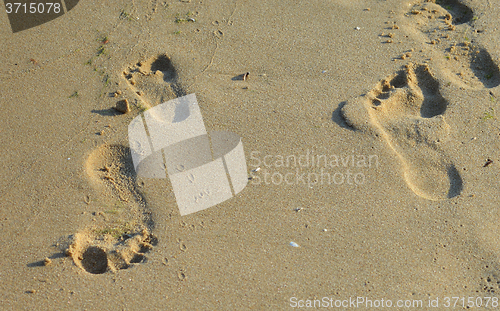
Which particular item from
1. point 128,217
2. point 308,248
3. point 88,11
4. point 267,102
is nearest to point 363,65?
point 267,102

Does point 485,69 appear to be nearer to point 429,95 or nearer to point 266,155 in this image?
point 429,95

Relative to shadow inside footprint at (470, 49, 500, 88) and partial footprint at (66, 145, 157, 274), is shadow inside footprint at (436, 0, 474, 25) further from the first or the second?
partial footprint at (66, 145, 157, 274)

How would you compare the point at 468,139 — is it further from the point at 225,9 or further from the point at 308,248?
the point at 225,9

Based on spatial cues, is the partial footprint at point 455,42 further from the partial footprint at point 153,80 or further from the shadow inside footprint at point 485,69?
the partial footprint at point 153,80

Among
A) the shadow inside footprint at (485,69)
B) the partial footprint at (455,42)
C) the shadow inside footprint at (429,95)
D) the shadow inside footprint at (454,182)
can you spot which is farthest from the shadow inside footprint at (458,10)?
the shadow inside footprint at (454,182)

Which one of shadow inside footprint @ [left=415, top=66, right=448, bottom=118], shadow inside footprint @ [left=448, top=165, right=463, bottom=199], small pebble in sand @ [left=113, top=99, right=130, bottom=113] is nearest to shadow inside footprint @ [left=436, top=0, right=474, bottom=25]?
shadow inside footprint @ [left=415, top=66, right=448, bottom=118]

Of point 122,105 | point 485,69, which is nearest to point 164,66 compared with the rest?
point 122,105
